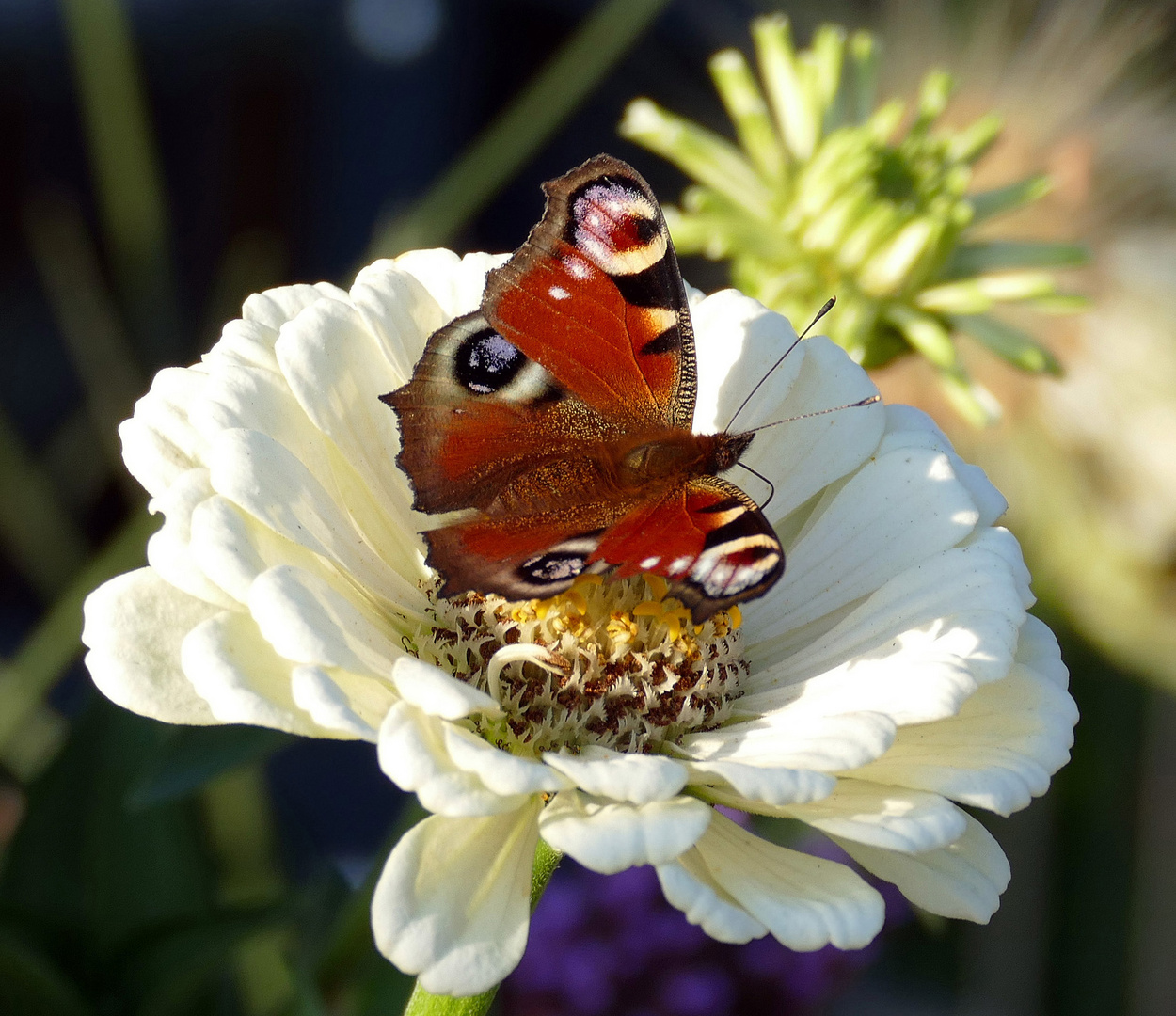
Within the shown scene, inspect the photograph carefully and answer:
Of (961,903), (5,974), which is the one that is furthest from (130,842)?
(961,903)

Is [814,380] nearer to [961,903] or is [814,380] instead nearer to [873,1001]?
[961,903]

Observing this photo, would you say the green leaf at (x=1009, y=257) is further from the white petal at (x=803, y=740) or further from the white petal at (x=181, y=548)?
the white petal at (x=181, y=548)

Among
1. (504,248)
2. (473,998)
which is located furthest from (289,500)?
(504,248)

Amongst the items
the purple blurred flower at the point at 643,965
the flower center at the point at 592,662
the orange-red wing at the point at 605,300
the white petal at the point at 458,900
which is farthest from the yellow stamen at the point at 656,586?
the purple blurred flower at the point at 643,965

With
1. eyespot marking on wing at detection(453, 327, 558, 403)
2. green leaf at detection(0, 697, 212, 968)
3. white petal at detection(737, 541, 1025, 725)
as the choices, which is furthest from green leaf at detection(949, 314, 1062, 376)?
green leaf at detection(0, 697, 212, 968)

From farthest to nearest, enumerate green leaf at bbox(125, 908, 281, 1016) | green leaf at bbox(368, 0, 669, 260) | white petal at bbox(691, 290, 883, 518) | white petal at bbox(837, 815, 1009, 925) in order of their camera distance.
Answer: green leaf at bbox(368, 0, 669, 260), white petal at bbox(691, 290, 883, 518), green leaf at bbox(125, 908, 281, 1016), white petal at bbox(837, 815, 1009, 925)

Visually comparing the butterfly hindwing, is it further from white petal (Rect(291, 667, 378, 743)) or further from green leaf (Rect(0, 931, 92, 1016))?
green leaf (Rect(0, 931, 92, 1016))

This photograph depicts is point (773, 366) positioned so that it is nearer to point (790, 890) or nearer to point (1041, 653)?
point (1041, 653)
